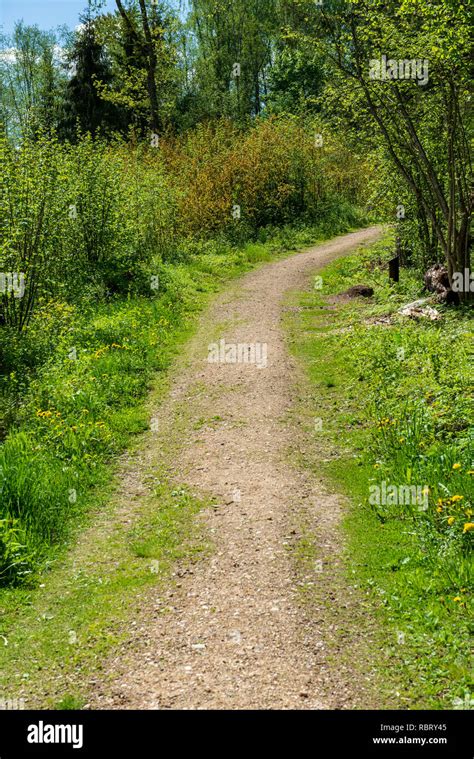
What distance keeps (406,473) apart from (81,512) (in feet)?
12.8

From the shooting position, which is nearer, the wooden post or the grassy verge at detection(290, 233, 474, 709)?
the grassy verge at detection(290, 233, 474, 709)

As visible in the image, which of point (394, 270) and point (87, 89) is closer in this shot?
point (394, 270)

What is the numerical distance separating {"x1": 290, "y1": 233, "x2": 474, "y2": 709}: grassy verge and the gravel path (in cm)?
46

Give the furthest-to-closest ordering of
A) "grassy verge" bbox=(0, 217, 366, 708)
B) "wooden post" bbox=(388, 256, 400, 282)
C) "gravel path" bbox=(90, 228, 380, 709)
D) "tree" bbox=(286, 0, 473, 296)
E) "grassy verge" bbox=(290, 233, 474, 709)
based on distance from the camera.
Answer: "wooden post" bbox=(388, 256, 400, 282)
"tree" bbox=(286, 0, 473, 296)
"grassy verge" bbox=(0, 217, 366, 708)
"grassy verge" bbox=(290, 233, 474, 709)
"gravel path" bbox=(90, 228, 380, 709)

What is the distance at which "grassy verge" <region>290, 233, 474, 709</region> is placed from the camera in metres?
5.21

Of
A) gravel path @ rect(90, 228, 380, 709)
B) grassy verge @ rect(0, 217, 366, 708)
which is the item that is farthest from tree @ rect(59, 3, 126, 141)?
gravel path @ rect(90, 228, 380, 709)

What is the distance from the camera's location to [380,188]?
18.8m

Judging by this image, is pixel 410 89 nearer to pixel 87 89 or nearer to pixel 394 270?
pixel 394 270

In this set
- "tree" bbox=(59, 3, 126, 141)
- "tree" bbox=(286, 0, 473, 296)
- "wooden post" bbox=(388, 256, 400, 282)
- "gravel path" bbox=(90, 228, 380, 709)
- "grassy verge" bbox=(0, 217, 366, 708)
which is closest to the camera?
"gravel path" bbox=(90, 228, 380, 709)

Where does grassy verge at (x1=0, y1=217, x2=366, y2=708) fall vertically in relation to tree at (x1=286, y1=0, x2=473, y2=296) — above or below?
below

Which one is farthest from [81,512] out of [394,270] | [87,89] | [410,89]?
[87,89]

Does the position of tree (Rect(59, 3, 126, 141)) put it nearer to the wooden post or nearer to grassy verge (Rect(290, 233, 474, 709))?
the wooden post

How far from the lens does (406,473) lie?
25.1ft

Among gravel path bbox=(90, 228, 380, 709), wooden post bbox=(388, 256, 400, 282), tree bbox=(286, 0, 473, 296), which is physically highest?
tree bbox=(286, 0, 473, 296)
